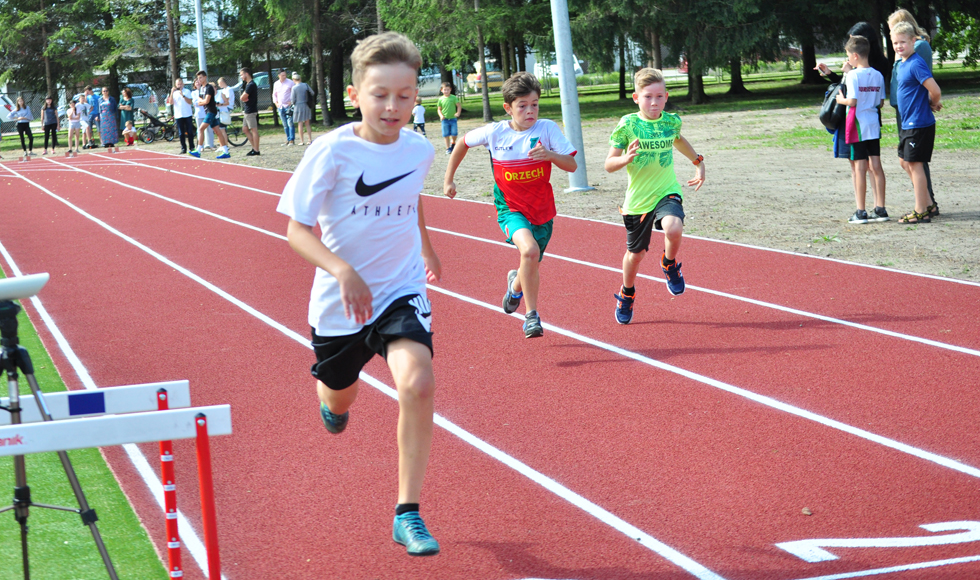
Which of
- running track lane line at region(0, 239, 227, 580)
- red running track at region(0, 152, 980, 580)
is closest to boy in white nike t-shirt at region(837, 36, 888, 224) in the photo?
red running track at region(0, 152, 980, 580)

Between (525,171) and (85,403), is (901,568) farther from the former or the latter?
(525,171)

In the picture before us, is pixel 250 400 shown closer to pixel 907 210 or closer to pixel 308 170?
pixel 308 170

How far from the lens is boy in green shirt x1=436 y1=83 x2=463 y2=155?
22250 millimetres

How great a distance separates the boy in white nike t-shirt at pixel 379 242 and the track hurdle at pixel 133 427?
2.40 feet

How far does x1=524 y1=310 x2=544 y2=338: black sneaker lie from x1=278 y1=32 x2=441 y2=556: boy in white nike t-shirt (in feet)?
10.3

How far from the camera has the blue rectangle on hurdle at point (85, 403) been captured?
→ 3.00 metres

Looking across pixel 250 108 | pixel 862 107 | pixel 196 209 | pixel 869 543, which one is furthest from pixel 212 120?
pixel 869 543

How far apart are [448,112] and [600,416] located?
700 inches

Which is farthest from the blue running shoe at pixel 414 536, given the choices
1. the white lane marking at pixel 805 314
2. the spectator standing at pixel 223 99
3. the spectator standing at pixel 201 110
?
the spectator standing at pixel 223 99

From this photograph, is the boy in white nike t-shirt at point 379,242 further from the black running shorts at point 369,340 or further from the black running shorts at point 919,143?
the black running shorts at point 919,143

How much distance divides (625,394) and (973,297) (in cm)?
347

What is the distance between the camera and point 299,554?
3865 millimetres

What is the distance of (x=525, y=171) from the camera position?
6.79m

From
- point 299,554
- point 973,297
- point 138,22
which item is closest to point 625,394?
point 299,554
